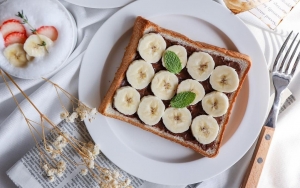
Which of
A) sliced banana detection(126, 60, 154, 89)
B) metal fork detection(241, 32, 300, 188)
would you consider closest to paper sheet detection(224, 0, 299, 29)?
metal fork detection(241, 32, 300, 188)

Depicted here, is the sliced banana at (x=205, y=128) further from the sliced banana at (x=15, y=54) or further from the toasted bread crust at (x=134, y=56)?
the sliced banana at (x=15, y=54)

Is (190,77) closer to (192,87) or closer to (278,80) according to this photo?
(192,87)

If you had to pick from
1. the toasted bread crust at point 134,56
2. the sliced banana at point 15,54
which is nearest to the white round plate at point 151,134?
A: the toasted bread crust at point 134,56

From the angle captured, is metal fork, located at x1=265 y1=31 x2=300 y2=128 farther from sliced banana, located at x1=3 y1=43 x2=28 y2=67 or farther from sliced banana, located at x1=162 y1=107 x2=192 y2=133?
sliced banana, located at x1=3 y1=43 x2=28 y2=67

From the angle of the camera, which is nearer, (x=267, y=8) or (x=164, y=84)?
(x=164, y=84)

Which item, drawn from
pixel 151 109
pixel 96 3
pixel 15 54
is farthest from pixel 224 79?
pixel 15 54

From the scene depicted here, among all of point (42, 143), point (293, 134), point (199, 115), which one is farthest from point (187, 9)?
point (42, 143)

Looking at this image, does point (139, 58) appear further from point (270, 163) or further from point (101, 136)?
point (270, 163)
